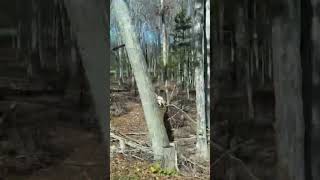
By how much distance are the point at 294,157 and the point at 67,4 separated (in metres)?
1.07

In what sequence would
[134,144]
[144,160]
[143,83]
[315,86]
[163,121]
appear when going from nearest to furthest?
1. [315,86]
2. [143,83]
3. [144,160]
4. [134,144]
5. [163,121]

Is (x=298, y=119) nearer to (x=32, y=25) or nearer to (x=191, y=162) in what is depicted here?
(x=32, y=25)

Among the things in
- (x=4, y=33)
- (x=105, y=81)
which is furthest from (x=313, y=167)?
(x=4, y=33)

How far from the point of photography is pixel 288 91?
6.58ft

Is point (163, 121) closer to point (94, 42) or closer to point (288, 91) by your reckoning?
point (288, 91)

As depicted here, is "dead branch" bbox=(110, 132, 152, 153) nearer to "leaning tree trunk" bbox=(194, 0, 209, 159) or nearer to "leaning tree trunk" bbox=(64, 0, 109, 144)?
"leaning tree trunk" bbox=(194, 0, 209, 159)

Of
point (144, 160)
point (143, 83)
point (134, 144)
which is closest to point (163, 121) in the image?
point (134, 144)

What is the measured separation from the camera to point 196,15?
930cm

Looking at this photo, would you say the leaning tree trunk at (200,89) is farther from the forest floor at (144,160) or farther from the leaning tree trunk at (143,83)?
the leaning tree trunk at (143,83)

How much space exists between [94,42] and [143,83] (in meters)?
7.55

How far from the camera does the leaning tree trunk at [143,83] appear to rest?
9.10m

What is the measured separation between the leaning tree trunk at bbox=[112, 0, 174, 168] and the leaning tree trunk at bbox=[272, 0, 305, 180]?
7.05m

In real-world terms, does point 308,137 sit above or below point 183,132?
above

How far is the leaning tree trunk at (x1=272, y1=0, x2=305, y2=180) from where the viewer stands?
1.99m
